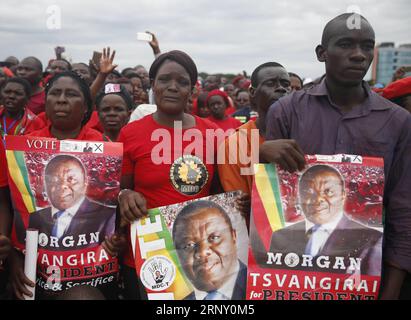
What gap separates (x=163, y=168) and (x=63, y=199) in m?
0.55

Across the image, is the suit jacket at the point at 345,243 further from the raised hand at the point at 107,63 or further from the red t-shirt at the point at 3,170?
the raised hand at the point at 107,63

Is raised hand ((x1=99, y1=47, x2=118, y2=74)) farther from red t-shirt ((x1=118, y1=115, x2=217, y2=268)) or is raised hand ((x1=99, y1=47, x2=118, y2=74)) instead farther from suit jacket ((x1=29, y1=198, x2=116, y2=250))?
suit jacket ((x1=29, y1=198, x2=116, y2=250))

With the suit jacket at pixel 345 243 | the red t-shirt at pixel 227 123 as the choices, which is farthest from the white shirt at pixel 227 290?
the red t-shirt at pixel 227 123

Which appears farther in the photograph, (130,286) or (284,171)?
(130,286)

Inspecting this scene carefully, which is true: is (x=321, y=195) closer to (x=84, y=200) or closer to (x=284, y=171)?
(x=284, y=171)

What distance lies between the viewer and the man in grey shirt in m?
2.05

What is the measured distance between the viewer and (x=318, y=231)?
6.90 feet

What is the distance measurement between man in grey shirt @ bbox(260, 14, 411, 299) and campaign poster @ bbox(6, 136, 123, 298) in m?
0.86

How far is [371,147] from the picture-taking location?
207 cm

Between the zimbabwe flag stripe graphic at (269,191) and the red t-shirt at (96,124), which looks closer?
the zimbabwe flag stripe graphic at (269,191)

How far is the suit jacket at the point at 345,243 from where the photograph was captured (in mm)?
2068

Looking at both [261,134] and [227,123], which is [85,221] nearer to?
[261,134]
